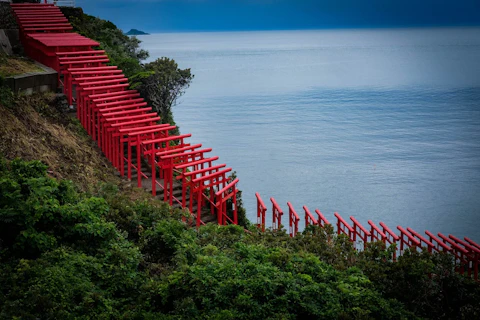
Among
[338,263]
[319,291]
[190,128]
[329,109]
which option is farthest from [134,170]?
[329,109]

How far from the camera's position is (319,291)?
1177 cm

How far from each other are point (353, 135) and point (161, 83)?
42.8 meters

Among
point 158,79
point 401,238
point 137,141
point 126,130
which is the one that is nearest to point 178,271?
point 401,238

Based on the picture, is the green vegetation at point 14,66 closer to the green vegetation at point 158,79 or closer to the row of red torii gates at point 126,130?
the row of red torii gates at point 126,130

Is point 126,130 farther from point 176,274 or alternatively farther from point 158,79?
point 176,274

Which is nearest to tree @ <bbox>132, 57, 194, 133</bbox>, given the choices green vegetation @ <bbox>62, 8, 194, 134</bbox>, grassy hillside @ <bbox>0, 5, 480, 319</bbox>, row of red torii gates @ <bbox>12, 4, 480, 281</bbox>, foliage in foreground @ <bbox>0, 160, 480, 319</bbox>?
green vegetation @ <bbox>62, 8, 194, 134</bbox>

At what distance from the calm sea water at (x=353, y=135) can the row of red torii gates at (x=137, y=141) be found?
47.4 feet

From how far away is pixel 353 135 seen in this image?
67.2m

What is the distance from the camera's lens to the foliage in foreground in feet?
37.1

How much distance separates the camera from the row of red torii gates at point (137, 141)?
19.9m

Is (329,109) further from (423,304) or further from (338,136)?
(423,304)

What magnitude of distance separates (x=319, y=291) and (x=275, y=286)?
785 mm

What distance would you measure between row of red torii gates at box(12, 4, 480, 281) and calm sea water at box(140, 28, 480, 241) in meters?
14.5

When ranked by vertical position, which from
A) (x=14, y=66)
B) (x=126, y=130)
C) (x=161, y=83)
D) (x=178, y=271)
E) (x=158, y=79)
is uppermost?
(x=14, y=66)
